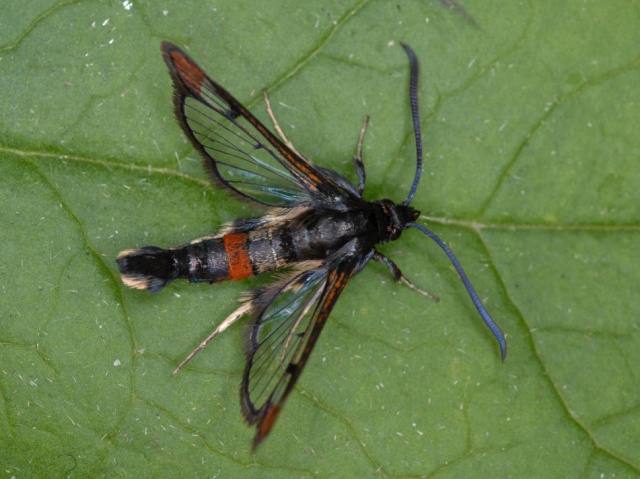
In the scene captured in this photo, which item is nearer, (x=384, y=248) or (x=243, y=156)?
(x=243, y=156)

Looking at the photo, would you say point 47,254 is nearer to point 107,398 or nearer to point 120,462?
point 107,398

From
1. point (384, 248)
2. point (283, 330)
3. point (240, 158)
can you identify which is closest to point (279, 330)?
point (283, 330)

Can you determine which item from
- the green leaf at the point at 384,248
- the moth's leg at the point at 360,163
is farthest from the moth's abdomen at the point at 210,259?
the moth's leg at the point at 360,163

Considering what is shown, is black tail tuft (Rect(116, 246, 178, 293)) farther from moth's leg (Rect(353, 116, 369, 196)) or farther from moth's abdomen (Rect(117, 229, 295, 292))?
moth's leg (Rect(353, 116, 369, 196))

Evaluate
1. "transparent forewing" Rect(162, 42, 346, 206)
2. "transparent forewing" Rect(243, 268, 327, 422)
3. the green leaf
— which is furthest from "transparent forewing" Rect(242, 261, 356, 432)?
"transparent forewing" Rect(162, 42, 346, 206)

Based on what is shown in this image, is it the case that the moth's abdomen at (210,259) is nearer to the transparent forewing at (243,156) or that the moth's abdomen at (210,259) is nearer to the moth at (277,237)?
the moth at (277,237)

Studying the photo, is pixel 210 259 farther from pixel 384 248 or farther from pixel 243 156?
pixel 384 248
